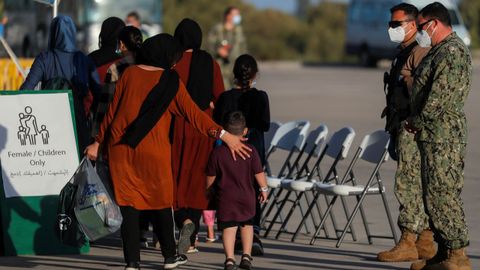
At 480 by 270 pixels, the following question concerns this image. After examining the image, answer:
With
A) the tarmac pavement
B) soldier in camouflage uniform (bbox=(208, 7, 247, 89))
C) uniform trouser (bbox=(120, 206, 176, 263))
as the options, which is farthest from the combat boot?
soldier in camouflage uniform (bbox=(208, 7, 247, 89))

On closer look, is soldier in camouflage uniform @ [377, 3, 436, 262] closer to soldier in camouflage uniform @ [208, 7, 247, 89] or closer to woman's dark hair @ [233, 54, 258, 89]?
woman's dark hair @ [233, 54, 258, 89]

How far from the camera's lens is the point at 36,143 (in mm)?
10312

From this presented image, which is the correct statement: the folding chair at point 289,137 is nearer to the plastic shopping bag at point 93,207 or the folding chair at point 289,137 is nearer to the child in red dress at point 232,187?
the child in red dress at point 232,187

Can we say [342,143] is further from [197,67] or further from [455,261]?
[455,261]

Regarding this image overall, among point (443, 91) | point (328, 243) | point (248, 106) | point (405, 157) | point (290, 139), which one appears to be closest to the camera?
point (443, 91)

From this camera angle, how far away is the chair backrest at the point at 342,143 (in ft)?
36.8

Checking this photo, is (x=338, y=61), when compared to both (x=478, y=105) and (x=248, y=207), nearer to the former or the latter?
(x=478, y=105)

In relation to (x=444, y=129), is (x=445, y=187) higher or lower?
lower

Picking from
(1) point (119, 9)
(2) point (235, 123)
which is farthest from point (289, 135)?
(1) point (119, 9)

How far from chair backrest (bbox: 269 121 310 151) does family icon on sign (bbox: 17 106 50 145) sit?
7.66 ft

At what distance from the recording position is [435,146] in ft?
29.5

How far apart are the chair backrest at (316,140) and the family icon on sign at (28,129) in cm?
244

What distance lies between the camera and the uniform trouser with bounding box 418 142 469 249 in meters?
8.97

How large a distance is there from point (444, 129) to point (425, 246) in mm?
1332
